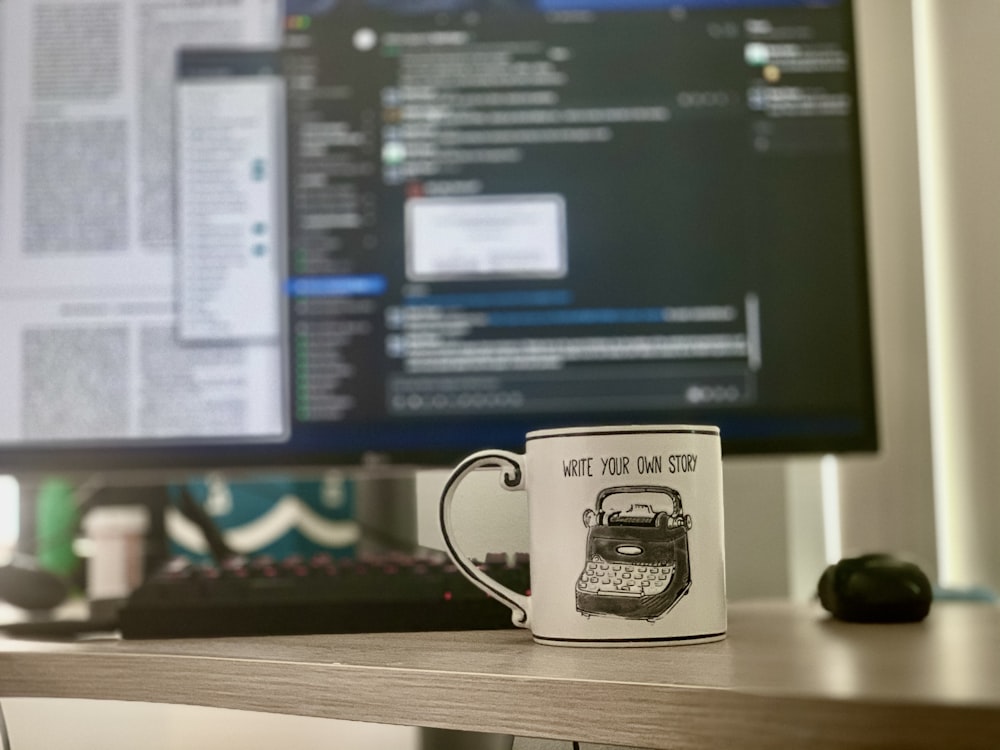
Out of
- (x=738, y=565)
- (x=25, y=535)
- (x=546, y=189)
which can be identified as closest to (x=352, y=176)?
(x=546, y=189)

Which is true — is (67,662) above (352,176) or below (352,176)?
below

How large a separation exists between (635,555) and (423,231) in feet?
1.35

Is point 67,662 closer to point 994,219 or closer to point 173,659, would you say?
point 173,659

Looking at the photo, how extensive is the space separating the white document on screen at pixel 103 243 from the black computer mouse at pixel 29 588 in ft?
0.32

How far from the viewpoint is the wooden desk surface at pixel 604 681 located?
24 centimetres

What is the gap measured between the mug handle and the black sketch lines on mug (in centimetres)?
4

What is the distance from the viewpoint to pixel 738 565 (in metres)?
0.94

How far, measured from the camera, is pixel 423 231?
0.74m

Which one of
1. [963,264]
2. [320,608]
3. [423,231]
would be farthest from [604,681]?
[963,264]

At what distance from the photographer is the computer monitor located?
2.40 ft

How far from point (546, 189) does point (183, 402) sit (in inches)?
12.6

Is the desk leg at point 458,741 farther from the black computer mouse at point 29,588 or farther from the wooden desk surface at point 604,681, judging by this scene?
the black computer mouse at point 29,588

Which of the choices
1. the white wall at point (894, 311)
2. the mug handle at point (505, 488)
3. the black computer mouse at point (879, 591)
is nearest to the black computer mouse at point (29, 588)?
the mug handle at point (505, 488)

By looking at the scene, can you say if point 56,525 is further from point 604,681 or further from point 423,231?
point 604,681
